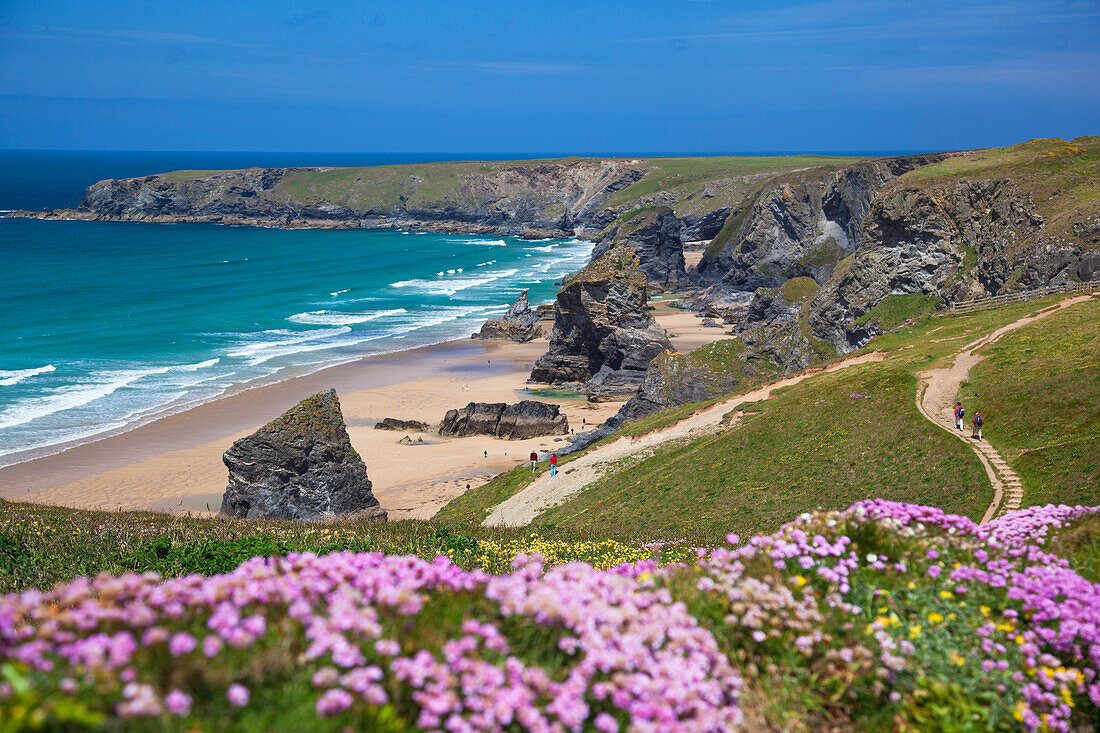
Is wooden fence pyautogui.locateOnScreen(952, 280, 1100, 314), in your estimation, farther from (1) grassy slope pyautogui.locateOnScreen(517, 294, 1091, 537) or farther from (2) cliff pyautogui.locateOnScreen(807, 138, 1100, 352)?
(1) grassy slope pyautogui.locateOnScreen(517, 294, 1091, 537)

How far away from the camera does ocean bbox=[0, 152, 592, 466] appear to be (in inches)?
2164

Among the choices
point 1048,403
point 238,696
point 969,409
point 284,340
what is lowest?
point 284,340

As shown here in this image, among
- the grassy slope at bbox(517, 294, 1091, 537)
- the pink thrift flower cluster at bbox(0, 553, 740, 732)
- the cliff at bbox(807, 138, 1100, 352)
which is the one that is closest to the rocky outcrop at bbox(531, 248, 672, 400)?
the cliff at bbox(807, 138, 1100, 352)

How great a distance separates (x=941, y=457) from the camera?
22.0m

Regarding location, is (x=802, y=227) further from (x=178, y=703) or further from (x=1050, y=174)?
(x=178, y=703)

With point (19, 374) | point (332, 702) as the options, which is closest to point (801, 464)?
point (332, 702)

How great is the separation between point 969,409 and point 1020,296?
62.1ft

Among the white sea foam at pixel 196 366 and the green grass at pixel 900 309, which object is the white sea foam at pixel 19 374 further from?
the green grass at pixel 900 309

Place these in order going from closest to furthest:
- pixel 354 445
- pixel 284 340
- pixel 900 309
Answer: pixel 354 445
pixel 900 309
pixel 284 340

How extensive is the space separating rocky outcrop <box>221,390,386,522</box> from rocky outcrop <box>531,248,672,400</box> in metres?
27.6

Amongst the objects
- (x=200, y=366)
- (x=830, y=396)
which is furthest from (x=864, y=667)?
(x=200, y=366)

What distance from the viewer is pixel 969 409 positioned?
24922mm

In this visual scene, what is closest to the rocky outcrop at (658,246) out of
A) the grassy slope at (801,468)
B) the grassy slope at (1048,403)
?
the grassy slope at (801,468)

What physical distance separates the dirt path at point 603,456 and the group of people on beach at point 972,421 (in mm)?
9230
